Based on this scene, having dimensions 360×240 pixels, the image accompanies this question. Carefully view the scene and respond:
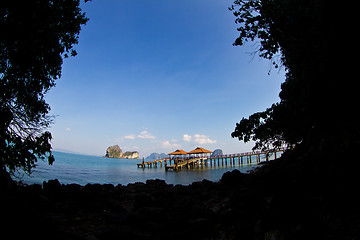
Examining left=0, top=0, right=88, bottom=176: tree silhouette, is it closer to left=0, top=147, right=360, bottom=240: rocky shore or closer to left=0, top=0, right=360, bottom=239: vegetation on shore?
left=0, top=0, right=360, bottom=239: vegetation on shore

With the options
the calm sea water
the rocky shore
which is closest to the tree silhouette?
the rocky shore

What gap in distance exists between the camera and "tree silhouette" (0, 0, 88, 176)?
19.4 feet

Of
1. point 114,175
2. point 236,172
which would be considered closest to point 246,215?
point 236,172

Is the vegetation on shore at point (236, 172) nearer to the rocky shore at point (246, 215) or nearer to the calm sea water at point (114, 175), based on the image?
the rocky shore at point (246, 215)

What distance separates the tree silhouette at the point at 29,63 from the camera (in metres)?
5.90

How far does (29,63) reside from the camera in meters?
7.19

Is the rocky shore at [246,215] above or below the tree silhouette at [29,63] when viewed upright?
below

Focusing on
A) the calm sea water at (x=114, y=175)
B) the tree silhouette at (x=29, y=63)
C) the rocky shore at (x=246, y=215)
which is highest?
the tree silhouette at (x=29, y=63)

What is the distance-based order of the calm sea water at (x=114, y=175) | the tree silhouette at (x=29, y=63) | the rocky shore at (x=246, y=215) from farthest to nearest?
the calm sea water at (x=114, y=175)
the tree silhouette at (x=29, y=63)
the rocky shore at (x=246, y=215)

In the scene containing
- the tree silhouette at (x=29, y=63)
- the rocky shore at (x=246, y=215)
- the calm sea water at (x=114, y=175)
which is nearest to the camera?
the rocky shore at (x=246, y=215)

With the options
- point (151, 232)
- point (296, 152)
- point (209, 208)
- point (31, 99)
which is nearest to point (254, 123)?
point (296, 152)

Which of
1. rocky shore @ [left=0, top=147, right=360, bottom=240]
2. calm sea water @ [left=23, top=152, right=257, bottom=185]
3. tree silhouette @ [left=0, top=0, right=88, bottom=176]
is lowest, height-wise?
calm sea water @ [left=23, top=152, right=257, bottom=185]

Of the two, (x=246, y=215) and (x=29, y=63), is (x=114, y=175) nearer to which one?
(x=29, y=63)

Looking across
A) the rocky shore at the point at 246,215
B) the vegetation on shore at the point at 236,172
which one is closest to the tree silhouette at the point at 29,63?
the vegetation on shore at the point at 236,172
